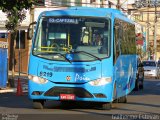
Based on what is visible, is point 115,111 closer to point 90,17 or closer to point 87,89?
point 87,89

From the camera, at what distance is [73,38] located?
16.6 m

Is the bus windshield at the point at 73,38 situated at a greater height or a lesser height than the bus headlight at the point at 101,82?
greater

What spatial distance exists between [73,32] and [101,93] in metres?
2.23

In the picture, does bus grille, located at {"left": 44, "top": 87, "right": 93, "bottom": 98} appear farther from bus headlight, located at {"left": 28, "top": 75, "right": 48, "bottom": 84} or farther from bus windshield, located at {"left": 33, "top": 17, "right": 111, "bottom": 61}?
bus windshield, located at {"left": 33, "top": 17, "right": 111, "bottom": 61}

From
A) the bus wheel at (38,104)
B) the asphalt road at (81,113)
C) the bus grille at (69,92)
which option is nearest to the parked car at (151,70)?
the asphalt road at (81,113)

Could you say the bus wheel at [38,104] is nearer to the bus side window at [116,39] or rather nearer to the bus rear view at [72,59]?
the bus rear view at [72,59]

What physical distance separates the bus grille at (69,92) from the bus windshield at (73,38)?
0.95 m

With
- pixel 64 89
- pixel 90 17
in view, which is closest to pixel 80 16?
pixel 90 17

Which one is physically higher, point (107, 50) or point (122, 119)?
point (107, 50)

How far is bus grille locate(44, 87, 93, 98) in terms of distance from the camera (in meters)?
16.0

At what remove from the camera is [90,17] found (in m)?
16.9

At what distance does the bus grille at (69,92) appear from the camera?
16031 millimetres

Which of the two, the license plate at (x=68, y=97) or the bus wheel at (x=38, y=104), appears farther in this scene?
the bus wheel at (x=38, y=104)

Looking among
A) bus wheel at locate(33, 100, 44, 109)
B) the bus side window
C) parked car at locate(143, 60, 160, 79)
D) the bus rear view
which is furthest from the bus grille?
parked car at locate(143, 60, 160, 79)
